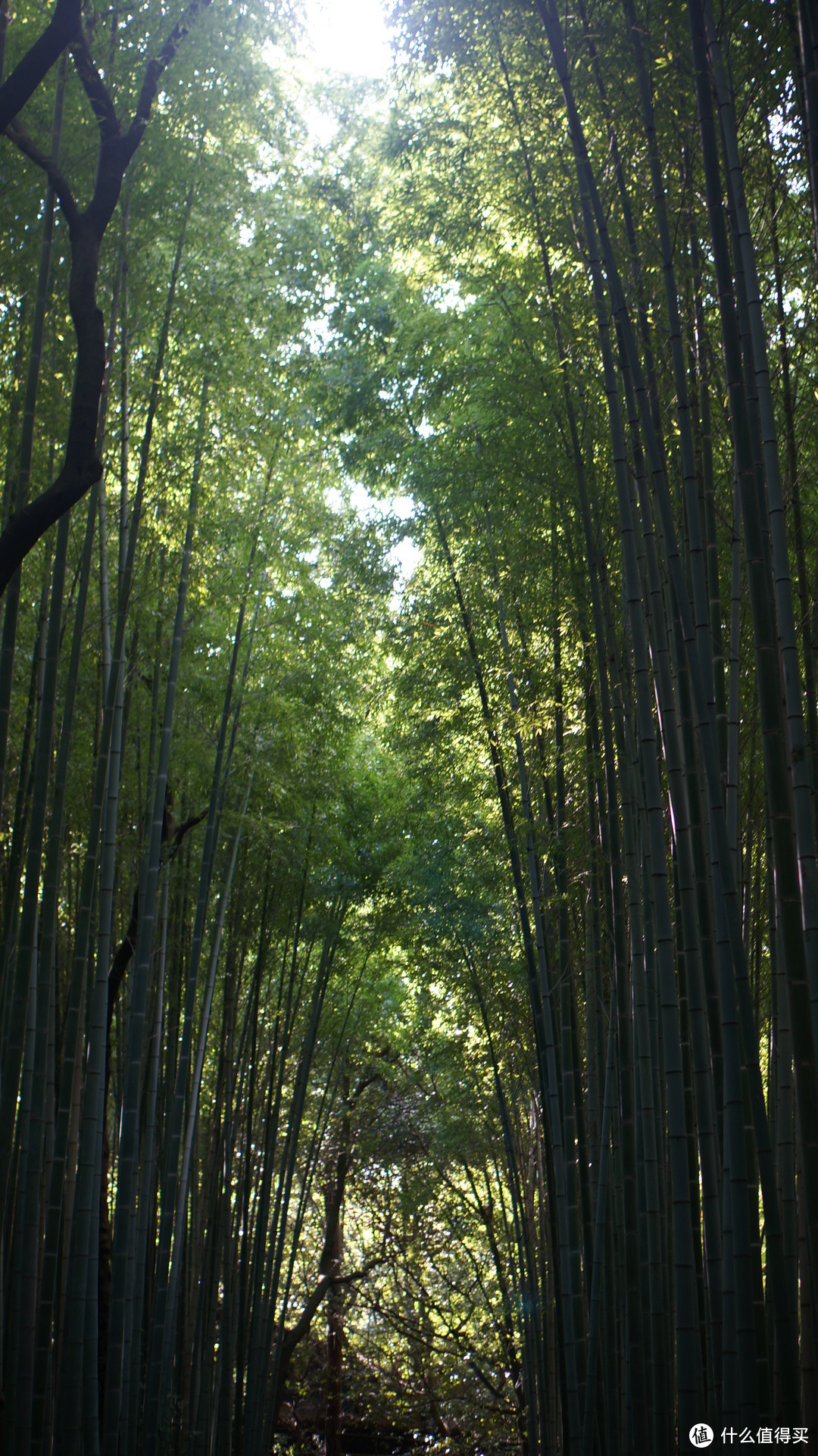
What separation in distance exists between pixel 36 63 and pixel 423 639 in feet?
11.7

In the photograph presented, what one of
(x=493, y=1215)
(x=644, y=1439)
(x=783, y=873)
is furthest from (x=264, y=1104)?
(x=783, y=873)

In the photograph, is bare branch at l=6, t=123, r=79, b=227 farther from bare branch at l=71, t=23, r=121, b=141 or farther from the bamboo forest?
bare branch at l=71, t=23, r=121, b=141

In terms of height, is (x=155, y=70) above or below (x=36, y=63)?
above

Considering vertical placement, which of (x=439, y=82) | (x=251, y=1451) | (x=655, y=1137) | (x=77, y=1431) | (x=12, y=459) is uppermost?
(x=439, y=82)

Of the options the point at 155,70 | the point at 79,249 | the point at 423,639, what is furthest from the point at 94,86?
the point at 423,639

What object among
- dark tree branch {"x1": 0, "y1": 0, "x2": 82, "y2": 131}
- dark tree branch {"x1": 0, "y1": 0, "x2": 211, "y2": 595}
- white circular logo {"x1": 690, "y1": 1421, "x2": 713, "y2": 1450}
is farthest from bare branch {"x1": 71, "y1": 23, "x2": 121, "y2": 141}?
white circular logo {"x1": 690, "y1": 1421, "x2": 713, "y2": 1450}

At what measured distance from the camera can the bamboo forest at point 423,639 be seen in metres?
2.48

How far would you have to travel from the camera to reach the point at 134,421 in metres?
4.60

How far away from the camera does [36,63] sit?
2.67 meters

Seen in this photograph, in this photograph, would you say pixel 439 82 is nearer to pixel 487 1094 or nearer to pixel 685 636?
pixel 685 636

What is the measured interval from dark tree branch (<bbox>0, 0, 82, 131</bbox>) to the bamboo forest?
0.5 inches

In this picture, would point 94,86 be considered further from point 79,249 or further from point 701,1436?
point 701,1436

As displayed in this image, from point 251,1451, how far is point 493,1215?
13.4 ft

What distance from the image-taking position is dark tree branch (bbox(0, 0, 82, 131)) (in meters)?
2.66
